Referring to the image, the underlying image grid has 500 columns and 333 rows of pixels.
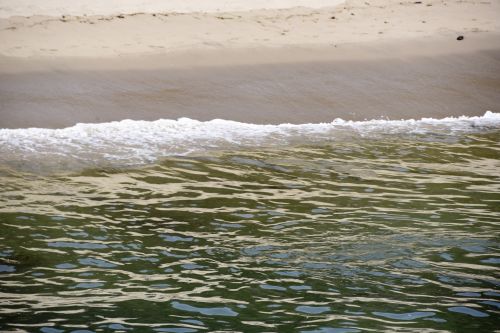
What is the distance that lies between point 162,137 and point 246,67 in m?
1.77

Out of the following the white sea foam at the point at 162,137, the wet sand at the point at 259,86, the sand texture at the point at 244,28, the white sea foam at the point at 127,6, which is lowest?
the white sea foam at the point at 162,137

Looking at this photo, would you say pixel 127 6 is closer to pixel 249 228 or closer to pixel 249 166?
pixel 249 166

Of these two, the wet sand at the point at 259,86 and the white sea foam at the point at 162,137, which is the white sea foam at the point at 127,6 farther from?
the white sea foam at the point at 162,137

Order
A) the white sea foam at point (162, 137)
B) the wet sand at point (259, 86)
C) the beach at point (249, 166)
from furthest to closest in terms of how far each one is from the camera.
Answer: the wet sand at point (259, 86)
the white sea foam at point (162, 137)
the beach at point (249, 166)

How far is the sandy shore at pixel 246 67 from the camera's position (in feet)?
31.7

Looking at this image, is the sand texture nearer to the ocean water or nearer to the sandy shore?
the sandy shore

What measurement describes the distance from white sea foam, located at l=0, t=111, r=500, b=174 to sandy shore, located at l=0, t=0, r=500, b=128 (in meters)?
0.20

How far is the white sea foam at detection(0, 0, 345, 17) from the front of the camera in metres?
10.6

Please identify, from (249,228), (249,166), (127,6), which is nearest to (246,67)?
(127,6)

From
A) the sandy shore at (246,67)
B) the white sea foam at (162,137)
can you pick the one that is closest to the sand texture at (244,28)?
the sandy shore at (246,67)

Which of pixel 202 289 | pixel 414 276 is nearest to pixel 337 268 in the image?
pixel 414 276

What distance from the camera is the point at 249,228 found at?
6676 mm

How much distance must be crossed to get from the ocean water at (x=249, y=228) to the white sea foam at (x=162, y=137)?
0.02 meters

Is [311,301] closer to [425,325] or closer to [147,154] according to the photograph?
[425,325]
